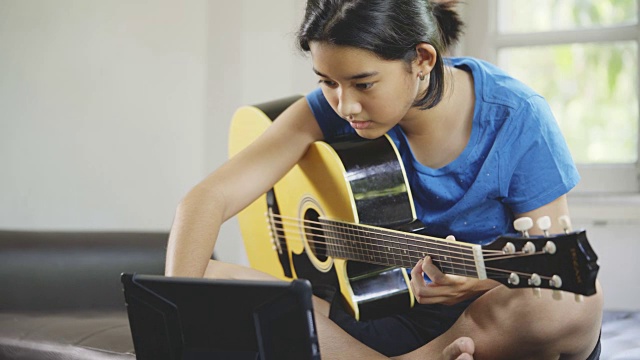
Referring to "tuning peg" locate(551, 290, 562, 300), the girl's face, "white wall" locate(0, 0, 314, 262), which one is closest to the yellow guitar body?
the girl's face

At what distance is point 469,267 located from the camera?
1252mm

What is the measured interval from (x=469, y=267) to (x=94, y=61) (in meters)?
1.64

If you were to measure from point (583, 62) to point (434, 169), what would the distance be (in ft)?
3.66

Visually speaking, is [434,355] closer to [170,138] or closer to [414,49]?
[414,49]

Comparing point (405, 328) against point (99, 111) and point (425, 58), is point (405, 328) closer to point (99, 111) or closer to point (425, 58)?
point (425, 58)

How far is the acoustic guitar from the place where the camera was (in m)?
1.15

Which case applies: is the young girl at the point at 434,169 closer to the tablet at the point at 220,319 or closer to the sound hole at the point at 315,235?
the sound hole at the point at 315,235

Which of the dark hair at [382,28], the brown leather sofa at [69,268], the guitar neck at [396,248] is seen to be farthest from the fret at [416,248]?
the brown leather sofa at [69,268]

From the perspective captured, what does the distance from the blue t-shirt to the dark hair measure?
10cm

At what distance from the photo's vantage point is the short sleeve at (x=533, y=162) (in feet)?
4.54

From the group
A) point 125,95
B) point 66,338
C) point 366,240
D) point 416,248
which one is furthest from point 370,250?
point 125,95

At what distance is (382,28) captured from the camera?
1.32 meters

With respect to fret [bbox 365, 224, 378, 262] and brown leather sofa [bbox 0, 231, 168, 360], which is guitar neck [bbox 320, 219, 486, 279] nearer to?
fret [bbox 365, 224, 378, 262]

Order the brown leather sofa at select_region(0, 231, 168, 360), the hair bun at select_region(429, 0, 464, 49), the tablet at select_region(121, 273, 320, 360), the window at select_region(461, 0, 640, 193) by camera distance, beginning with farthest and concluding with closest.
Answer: the window at select_region(461, 0, 640, 193) → the brown leather sofa at select_region(0, 231, 168, 360) → the hair bun at select_region(429, 0, 464, 49) → the tablet at select_region(121, 273, 320, 360)
